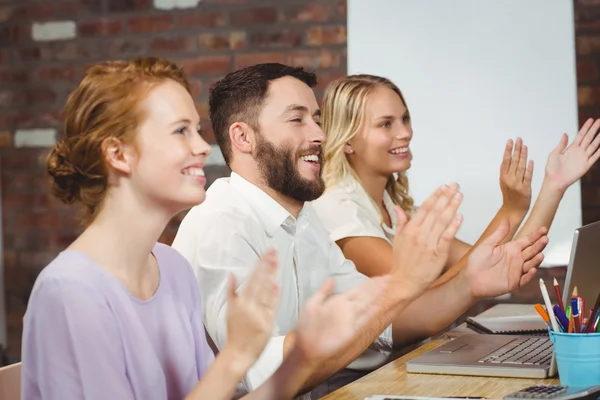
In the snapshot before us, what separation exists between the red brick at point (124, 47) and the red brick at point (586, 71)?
1648mm

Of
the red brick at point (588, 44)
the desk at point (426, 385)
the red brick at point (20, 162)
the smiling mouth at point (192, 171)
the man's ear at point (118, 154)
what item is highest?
the red brick at point (588, 44)

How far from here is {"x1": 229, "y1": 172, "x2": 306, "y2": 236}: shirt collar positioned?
6.56 feet

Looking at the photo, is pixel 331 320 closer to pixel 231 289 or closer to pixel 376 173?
pixel 231 289

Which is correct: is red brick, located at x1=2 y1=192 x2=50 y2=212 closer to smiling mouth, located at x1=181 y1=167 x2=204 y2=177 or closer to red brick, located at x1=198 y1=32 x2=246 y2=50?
red brick, located at x1=198 y1=32 x2=246 y2=50

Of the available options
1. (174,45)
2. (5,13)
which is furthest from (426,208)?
(5,13)

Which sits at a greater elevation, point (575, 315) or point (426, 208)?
point (426, 208)

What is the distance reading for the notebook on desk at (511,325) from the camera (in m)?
1.96

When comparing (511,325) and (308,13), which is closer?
(511,325)

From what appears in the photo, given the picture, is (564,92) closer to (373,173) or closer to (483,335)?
(373,173)

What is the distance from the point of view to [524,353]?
5.45ft

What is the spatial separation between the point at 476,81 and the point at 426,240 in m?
1.80

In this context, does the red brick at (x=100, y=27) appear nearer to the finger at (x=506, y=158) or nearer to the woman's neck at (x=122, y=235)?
the finger at (x=506, y=158)

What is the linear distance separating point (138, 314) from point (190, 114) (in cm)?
33

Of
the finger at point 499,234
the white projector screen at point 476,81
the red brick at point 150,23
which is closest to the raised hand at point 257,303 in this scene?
the finger at point 499,234
